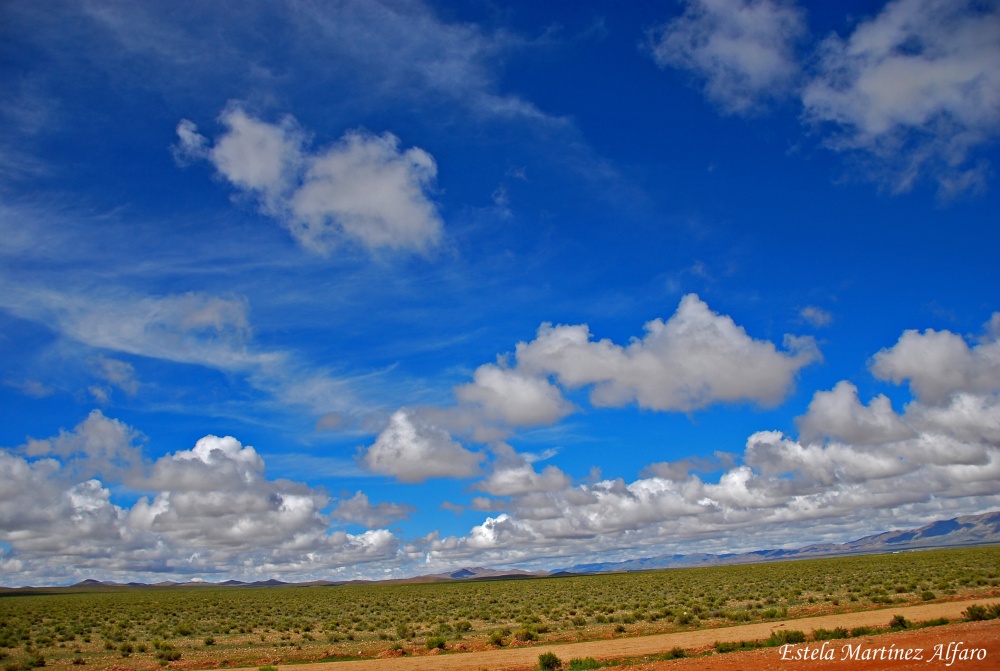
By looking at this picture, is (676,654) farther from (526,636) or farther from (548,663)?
(526,636)

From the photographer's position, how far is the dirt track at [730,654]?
2117 centimetres

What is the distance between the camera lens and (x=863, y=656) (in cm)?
2092

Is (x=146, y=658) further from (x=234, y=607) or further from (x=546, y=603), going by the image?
(x=234, y=607)

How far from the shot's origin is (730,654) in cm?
2498

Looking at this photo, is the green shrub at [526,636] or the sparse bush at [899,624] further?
the green shrub at [526,636]

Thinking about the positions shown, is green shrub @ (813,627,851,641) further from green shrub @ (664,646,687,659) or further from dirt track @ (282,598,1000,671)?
green shrub @ (664,646,687,659)

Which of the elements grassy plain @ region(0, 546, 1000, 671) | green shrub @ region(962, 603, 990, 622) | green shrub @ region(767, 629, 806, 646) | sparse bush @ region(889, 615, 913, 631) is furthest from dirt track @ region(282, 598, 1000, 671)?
grassy plain @ region(0, 546, 1000, 671)

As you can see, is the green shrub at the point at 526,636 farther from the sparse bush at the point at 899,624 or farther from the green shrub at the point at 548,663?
the sparse bush at the point at 899,624

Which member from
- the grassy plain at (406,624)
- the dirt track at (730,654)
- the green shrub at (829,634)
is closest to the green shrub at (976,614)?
the dirt track at (730,654)

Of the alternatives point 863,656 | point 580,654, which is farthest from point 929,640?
point 580,654

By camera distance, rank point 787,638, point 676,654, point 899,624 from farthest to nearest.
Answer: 1. point 899,624
2. point 787,638
3. point 676,654

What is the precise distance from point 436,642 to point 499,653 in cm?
520

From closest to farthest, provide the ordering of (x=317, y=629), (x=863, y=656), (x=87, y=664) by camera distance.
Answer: (x=863, y=656)
(x=87, y=664)
(x=317, y=629)

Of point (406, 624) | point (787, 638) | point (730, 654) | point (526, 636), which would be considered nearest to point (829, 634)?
point (787, 638)
